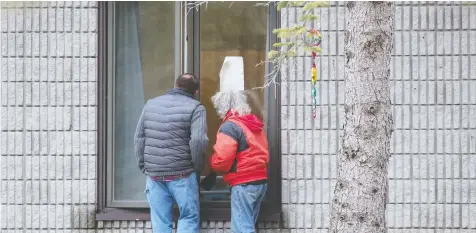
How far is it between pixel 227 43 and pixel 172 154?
140 cm

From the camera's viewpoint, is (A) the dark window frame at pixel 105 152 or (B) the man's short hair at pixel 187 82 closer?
(B) the man's short hair at pixel 187 82

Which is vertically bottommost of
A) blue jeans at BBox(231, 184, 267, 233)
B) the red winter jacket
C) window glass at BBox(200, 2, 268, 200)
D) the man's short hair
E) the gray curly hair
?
blue jeans at BBox(231, 184, 267, 233)

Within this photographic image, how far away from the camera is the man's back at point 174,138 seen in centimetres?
657

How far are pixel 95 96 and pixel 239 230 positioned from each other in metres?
1.85

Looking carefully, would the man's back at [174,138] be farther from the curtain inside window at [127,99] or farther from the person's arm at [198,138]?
the curtain inside window at [127,99]

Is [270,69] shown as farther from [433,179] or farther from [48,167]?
[48,167]

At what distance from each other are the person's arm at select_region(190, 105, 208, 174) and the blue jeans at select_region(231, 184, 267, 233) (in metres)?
0.41

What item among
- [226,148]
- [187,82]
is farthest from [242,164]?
[187,82]

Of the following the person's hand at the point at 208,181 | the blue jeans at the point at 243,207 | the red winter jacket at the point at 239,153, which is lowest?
the blue jeans at the point at 243,207

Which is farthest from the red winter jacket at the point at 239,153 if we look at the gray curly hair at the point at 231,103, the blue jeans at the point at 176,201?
the blue jeans at the point at 176,201

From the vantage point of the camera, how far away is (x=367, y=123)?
4.55 m

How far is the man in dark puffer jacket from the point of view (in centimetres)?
658

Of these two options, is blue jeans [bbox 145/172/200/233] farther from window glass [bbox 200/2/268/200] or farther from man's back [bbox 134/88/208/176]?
window glass [bbox 200/2/268/200]

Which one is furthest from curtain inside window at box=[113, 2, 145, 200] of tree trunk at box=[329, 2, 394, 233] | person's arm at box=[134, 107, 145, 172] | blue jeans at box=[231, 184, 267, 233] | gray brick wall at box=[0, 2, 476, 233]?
tree trunk at box=[329, 2, 394, 233]
